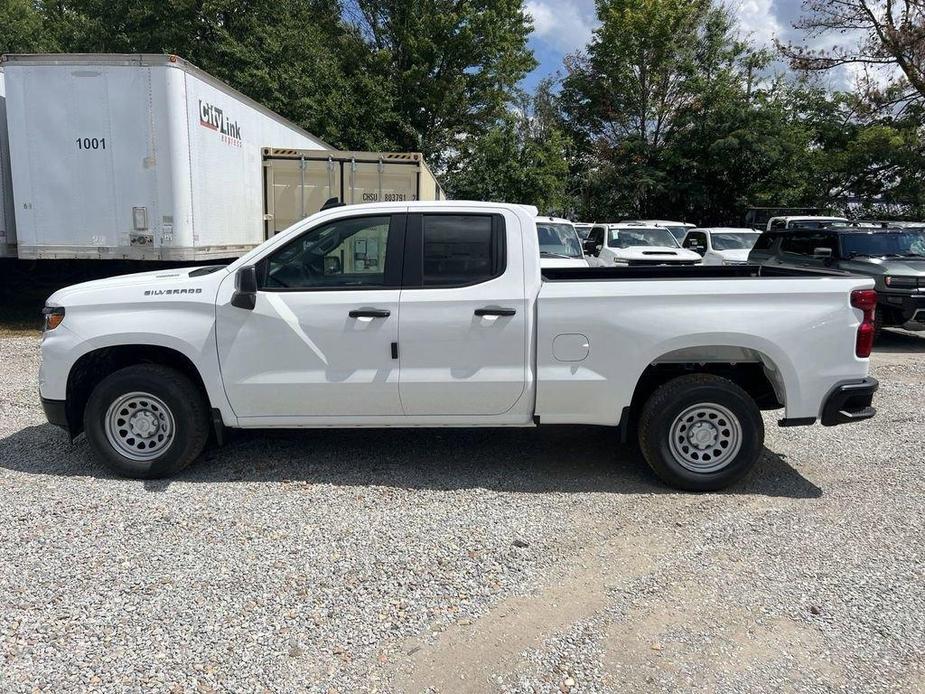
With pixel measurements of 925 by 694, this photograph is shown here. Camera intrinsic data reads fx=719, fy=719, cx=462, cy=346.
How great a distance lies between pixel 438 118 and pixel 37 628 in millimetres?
28480

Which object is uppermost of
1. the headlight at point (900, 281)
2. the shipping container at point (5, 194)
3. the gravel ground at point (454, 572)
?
the shipping container at point (5, 194)

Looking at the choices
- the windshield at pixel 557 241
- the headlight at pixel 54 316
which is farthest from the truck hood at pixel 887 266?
the headlight at pixel 54 316

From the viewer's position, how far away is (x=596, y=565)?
12.5 feet

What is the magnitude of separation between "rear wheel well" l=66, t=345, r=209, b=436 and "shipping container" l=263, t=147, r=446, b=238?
820cm

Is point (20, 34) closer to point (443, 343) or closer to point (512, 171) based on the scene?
point (512, 171)

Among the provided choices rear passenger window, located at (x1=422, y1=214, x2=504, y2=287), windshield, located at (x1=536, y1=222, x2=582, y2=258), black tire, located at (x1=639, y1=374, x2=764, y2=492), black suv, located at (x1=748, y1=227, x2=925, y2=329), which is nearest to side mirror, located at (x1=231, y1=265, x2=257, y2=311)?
rear passenger window, located at (x1=422, y1=214, x2=504, y2=287)

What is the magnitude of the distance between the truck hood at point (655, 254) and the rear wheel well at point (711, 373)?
10694mm

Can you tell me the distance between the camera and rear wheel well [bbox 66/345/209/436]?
4906 millimetres

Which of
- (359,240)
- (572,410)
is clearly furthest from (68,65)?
(572,410)

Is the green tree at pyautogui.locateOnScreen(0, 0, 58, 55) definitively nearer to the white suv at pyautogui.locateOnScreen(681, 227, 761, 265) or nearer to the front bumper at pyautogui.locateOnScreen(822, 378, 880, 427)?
the white suv at pyautogui.locateOnScreen(681, 227, 761, 265)

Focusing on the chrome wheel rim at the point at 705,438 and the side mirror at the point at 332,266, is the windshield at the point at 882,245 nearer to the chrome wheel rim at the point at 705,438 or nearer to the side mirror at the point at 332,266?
the chrome wheel rim at the point at 705,438

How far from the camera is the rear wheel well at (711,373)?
4895mm

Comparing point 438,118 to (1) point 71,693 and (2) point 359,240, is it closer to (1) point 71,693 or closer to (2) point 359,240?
(2) point 359,240

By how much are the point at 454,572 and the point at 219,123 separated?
915 centimetres
